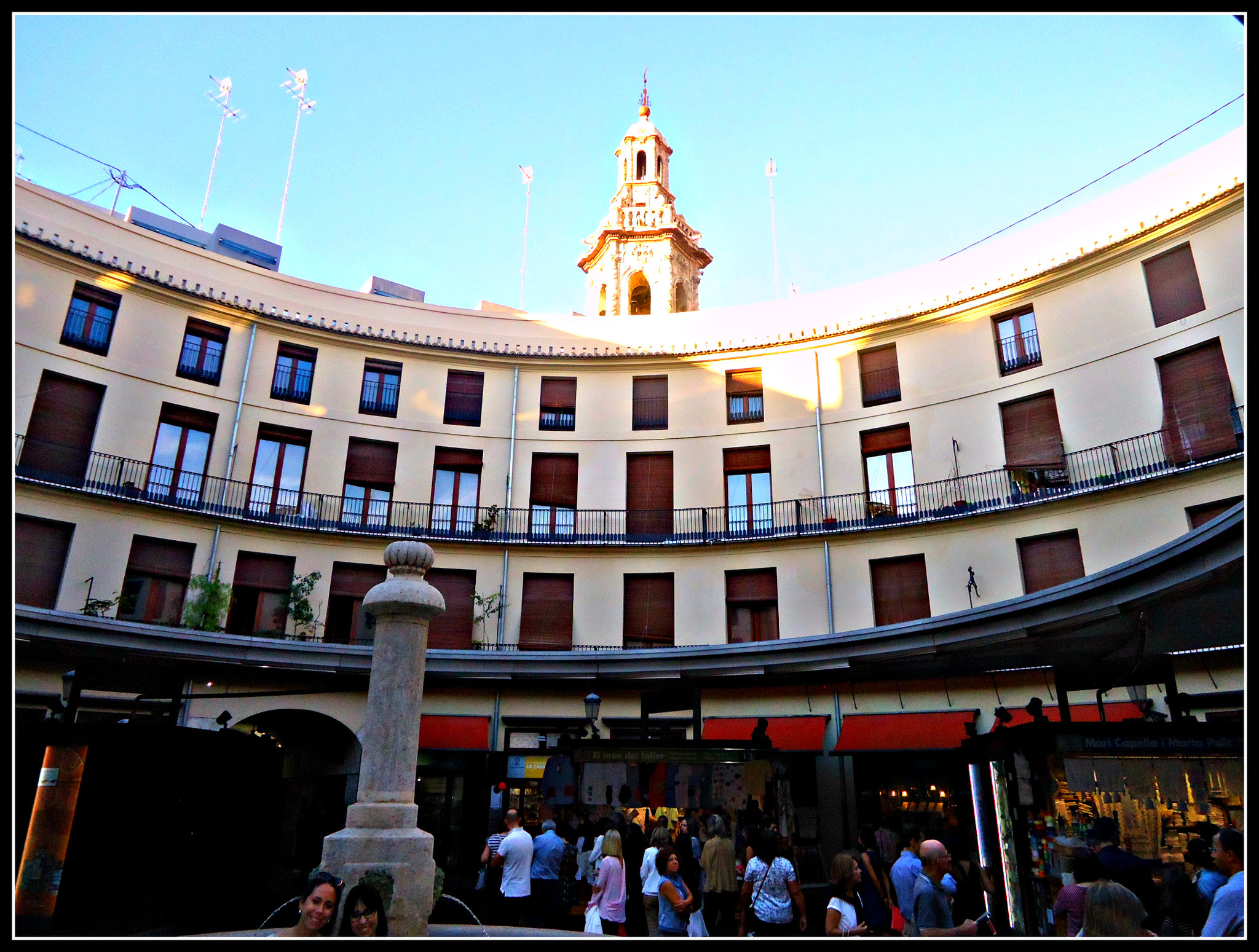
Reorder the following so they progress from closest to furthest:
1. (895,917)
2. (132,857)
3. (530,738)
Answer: (132,857) → (895,917) → (530,738)

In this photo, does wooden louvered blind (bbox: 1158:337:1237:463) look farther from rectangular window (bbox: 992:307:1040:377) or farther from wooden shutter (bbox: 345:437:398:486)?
wooden shutter (bbox: 345:437:398:486)

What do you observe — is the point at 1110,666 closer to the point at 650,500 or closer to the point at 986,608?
the point at 986,608

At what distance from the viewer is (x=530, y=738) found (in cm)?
2170

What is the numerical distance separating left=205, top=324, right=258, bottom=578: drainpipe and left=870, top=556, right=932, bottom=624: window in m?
17.0

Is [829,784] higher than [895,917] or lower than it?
higher

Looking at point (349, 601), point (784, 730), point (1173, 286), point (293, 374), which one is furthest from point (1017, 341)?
point (293, 374)

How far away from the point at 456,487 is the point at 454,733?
7541 mm

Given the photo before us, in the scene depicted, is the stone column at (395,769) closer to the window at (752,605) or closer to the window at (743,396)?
the window at (752,605)

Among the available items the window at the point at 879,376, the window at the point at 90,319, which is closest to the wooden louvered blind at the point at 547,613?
the window at the point at 879,376

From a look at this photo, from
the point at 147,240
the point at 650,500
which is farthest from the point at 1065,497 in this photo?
the point at 147,240

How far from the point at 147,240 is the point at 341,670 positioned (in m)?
13.2

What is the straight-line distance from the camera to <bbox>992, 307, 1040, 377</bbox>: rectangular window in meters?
21.8

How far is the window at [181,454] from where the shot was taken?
2220 centimetres

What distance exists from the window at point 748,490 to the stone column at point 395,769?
1688 cm
